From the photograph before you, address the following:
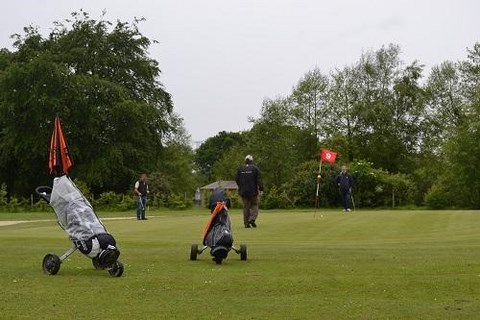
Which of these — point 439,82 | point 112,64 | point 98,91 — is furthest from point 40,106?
point 439,82

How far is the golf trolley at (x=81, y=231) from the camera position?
34.2 ft

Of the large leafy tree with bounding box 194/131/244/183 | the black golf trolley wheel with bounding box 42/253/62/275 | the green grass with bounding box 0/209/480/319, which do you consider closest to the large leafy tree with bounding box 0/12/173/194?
the green grass with bounding box 0/209/480/319

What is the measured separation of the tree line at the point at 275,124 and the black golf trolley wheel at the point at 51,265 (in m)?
34.2

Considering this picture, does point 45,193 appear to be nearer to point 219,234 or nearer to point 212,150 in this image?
point 219,234

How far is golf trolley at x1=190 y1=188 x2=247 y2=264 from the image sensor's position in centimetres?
1210

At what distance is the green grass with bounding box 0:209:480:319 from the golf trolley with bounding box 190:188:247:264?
230 mm

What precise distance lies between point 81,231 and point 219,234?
8.56ft

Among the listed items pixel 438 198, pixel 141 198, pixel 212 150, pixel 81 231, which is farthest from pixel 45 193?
pixel 212 150

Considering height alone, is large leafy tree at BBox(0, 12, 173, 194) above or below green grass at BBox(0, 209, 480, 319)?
above

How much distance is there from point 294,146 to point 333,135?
439 cm

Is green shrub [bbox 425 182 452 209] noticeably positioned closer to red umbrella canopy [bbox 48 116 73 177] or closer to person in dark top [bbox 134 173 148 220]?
person in dark top [bbox 134 173 148 220]

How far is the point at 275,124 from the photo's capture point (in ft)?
226

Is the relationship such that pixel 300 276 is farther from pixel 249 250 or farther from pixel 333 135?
pixel 333 135

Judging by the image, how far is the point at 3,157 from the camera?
196 ft
